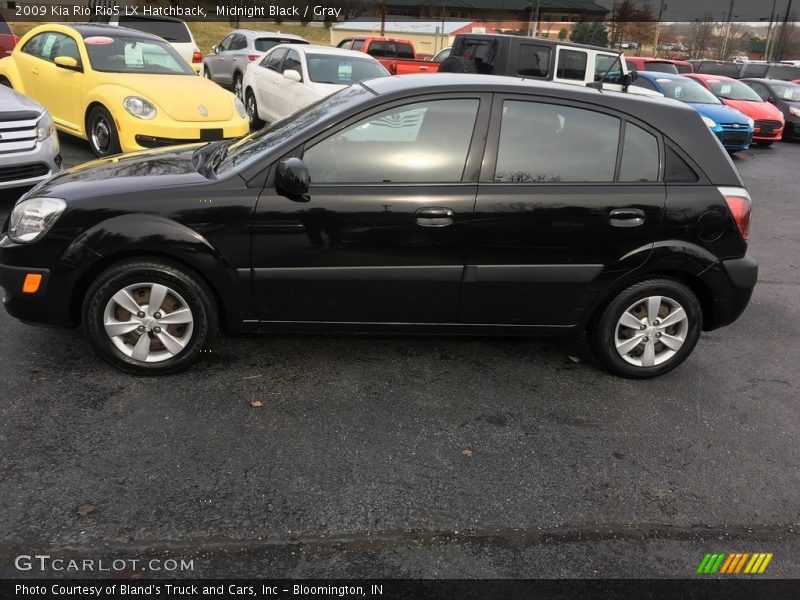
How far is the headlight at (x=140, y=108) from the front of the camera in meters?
7.49

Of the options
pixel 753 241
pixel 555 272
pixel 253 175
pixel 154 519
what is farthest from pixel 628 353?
pixel 753 241

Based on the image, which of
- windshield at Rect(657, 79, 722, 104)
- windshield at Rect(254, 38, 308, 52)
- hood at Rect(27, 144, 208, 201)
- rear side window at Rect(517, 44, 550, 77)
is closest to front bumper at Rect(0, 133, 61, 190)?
hood at Rect(27, 144, 208, 201)

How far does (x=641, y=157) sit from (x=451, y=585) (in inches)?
101

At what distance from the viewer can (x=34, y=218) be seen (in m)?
3.48

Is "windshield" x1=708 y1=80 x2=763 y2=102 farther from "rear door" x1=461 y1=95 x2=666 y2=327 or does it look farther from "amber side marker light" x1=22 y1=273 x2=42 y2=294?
"amber side marker light" x1=22 y1=273 x2=42 y2=294

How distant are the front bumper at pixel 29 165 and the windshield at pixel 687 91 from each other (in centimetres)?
1180

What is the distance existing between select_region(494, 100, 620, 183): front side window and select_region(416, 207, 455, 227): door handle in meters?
0.35

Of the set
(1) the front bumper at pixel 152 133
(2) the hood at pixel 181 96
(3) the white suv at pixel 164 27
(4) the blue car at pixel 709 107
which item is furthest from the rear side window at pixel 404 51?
(1) the front bumper at pixel 152 133

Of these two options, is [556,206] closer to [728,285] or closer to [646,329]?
[646,329]

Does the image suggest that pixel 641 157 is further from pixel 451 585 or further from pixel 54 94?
pixel 54 94

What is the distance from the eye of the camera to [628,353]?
396 cm

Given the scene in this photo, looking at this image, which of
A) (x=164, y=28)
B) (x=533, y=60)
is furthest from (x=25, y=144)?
(x=164, y=28)

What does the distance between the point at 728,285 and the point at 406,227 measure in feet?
6.38

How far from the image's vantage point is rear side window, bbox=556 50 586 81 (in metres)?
12.0
